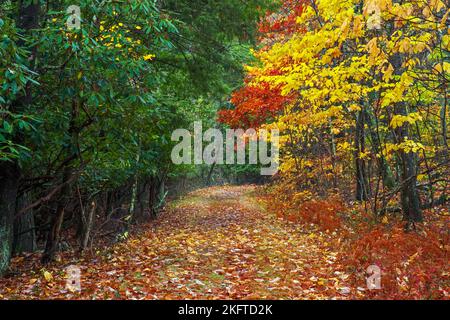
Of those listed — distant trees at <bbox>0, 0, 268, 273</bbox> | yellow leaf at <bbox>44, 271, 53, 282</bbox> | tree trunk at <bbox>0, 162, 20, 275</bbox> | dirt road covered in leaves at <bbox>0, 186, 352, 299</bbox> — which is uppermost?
distant trees at <bbox>0, 0, 268, 273</bbox>

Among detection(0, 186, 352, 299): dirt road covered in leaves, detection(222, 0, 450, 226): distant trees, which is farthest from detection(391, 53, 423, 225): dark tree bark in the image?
detection(0, 186, 352, 299): dirt road covered in leaves

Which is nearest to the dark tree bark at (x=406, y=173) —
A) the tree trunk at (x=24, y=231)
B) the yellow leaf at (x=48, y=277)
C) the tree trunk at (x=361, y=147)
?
the tree trunk at (x=361, y=147)

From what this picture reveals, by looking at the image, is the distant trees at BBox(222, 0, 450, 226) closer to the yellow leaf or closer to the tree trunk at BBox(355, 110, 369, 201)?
the tree trunk at BBox(355, 110, 369, 201)

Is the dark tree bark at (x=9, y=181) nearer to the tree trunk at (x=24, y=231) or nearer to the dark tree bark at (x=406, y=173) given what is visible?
the tree trunk at (x=24, y=231)

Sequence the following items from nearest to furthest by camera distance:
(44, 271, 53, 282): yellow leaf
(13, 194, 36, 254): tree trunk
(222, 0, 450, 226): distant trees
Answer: (222, 0, 450, 226): distant trees, (44, 271, 53, 282): yellow leaf, (13, 194, 36, 254): tree trunk

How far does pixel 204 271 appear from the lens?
7730mm

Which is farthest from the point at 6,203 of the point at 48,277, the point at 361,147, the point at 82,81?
the point at 361,147

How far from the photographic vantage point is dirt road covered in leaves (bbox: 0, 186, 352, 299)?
6312 millimetres

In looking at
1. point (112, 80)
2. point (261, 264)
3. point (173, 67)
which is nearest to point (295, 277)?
point (261, 264)

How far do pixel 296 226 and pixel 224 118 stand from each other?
815 cm

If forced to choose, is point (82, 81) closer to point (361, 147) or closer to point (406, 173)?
point (406, 173)

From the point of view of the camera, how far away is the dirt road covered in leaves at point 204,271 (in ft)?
20.7

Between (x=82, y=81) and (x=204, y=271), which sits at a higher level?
(x=82, y=81)

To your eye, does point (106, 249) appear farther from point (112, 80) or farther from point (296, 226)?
point (296, 226)
